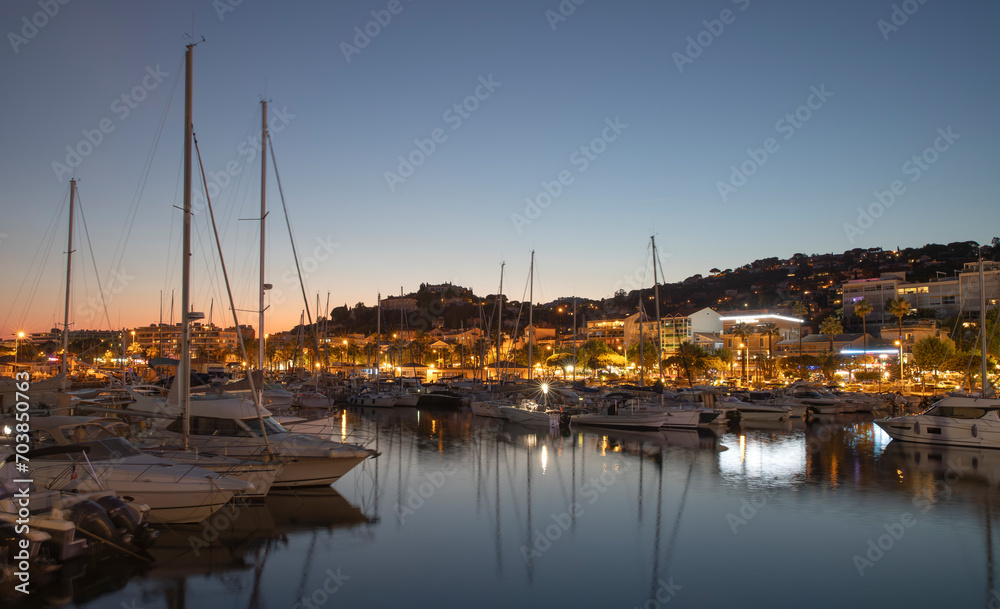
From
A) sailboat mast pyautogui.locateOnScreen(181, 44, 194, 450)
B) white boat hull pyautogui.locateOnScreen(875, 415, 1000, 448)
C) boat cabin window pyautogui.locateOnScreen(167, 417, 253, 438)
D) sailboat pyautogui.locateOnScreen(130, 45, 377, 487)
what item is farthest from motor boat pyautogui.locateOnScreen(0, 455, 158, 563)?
white boat hull pyautogui.locateOnScreen(875, 415, 1000, 448)

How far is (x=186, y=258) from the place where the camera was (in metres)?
17.0

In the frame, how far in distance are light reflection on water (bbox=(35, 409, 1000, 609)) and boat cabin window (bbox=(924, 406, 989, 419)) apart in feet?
14.1

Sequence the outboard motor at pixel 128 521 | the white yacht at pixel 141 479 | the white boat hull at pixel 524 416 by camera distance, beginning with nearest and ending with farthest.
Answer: the outboard motor at pixel 128 521, the white yacht at pixel 141 479, the white boat hull at pixel 524 416

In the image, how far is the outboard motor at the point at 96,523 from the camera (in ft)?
41.8

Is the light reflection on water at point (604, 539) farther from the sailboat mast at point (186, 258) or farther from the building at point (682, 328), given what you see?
the building at point (682, 328)

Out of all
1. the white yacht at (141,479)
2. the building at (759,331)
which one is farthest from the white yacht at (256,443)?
the building at (759,331)

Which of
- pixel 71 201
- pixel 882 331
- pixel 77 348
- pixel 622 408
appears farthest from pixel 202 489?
pixel 77 348

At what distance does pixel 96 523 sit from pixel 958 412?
3651cm

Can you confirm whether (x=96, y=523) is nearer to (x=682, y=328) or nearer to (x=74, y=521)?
(x=74, y=521)

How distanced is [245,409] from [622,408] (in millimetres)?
30874

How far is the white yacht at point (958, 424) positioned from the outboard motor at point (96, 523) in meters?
35.5

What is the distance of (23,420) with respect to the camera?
1608 centimetres

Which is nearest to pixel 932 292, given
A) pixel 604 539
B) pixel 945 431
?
pixel 945 431

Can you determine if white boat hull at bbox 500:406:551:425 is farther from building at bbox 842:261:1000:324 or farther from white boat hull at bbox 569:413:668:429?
building at bbox 842:261:1000:324
